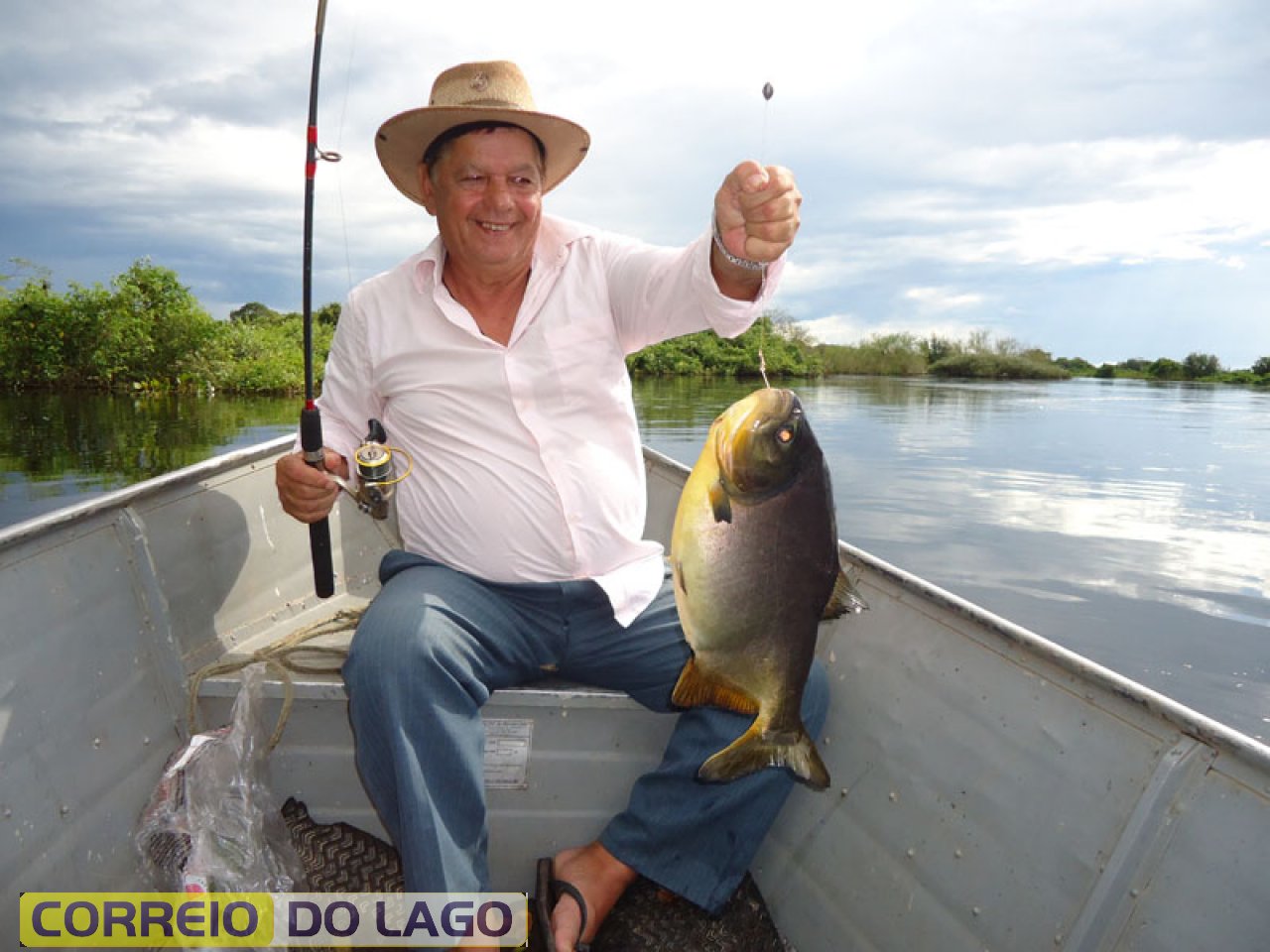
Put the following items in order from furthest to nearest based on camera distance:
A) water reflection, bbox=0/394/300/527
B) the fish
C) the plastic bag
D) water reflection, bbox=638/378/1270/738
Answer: water reflection, bbox=0/394/300/527 < water reflection, bbox=638/378/1270/738 < the plastic bag < the fish

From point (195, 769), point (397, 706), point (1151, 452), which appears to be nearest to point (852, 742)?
point (397, 706)

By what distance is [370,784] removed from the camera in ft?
6.95

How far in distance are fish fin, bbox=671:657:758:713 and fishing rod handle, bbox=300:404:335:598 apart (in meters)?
1.42

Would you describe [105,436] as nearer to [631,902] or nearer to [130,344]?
[130,344]

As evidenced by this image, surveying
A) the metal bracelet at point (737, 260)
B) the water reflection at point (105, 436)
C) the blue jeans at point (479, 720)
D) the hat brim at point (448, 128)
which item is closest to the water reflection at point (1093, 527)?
the blue jeans at point (479, 720)

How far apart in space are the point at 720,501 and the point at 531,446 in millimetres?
1037

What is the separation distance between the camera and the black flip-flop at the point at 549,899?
87.1 inches

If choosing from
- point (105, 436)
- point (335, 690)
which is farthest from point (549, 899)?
point (105, 436)

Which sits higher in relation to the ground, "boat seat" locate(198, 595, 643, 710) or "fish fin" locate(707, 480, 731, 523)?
"fish fin" locate(707, 480, 731, 523)

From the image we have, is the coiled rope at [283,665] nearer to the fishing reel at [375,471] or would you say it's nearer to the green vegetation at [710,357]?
the fishing reel at [375,471]

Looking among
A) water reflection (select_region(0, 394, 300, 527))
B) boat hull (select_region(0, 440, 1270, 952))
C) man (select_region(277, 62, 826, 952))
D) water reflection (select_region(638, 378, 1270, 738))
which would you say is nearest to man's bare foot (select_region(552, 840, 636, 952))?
man (select_region(277, 62, 826, 952))

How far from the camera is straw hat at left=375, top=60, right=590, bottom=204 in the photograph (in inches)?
99.0

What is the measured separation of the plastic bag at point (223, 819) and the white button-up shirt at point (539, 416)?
0.77 m

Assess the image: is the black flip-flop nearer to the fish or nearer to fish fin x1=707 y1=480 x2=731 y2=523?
the fish
